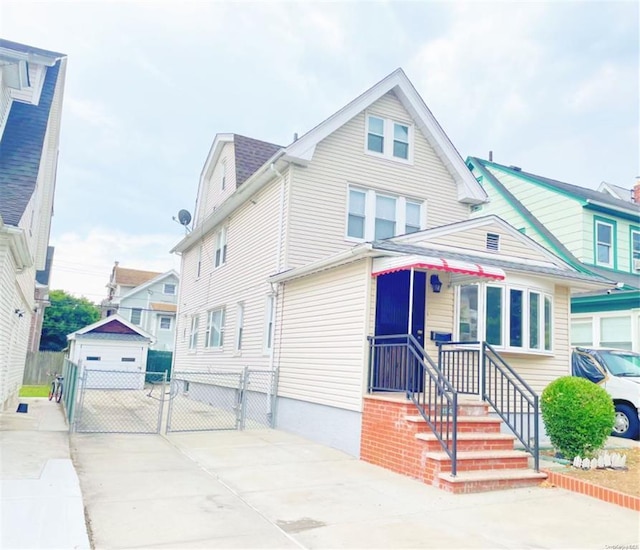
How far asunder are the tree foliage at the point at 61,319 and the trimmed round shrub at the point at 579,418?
4317 cm

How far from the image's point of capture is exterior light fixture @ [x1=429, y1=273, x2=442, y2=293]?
31.7 ft

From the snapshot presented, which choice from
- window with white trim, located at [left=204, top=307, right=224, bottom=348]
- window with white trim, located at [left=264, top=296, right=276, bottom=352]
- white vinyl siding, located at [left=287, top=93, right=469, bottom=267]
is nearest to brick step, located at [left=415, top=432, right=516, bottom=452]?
white vinyl siding, located at [left=287, top=93, right=469, bottom=267]

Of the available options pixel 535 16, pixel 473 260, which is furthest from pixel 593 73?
pixel 473 260

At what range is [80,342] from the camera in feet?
72.8

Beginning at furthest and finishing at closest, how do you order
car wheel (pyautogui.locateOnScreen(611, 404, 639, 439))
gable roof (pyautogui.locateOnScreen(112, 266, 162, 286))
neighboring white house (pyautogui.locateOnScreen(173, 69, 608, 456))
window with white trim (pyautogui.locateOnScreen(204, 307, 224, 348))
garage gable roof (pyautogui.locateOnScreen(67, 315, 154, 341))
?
gable roof (pyautogui.locateOnScreen(112, 266, 162, 286))
garage gable roof (pyautogui.locateOnScreen(67, 315, 154, 341))
window with white trim (pyautogui.locateOnScreen(204, 307, 224, 348))
car wheel (pyautogui.locateOnScreen(611, 404, 639, 439))
neighboring white house (pyautogui.locateOnScreen(173, 69, 608, 456))

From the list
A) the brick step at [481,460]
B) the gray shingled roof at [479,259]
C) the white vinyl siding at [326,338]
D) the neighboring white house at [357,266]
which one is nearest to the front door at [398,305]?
the neighboring white house at [357,266]

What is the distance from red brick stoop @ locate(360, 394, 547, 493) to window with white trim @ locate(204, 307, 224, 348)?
8.35 meters

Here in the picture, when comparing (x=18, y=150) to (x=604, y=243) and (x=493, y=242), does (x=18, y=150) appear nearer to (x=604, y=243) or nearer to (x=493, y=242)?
(x=493, y=242)

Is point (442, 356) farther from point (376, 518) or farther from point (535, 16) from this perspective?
point (535, 16)

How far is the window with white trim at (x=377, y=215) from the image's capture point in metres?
12.4

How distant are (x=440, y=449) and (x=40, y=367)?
25.8 meters

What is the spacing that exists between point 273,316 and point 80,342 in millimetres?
14061

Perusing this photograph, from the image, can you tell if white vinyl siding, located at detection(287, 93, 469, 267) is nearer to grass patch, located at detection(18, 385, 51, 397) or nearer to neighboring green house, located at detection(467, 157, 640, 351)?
neighboring green house, located at detection(467, 157, 640, 351)

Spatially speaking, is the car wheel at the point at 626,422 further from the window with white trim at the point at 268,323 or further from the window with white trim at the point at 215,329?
the window with white trim at the point at 215,329
